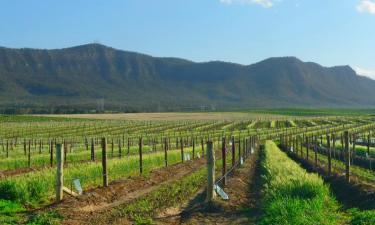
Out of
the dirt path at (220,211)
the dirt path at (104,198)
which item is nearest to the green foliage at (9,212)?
the dirt path at (104,198)

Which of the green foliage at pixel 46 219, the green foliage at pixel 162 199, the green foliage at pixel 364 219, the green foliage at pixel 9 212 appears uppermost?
the green foliage at pixel 364 219

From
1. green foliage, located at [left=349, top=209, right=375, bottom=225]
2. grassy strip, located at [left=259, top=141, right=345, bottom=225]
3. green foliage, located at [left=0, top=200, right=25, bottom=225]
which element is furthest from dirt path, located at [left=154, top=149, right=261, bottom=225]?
green foliage, located at [left=0, top=200, right=25, bottom=225]

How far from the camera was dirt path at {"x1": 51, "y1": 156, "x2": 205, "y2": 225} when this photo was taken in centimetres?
1374

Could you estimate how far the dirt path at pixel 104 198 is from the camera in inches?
541

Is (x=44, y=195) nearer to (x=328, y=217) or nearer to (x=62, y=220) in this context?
(x=62, y=220)

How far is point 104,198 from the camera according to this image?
1709cm

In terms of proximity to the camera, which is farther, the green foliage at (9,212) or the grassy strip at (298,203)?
the green foliage at (9,212)

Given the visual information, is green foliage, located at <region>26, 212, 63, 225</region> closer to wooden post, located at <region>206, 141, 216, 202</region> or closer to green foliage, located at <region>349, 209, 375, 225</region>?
wooden post, located at <region>206, 141, 216, 202</region>

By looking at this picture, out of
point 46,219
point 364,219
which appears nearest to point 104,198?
point 46,219

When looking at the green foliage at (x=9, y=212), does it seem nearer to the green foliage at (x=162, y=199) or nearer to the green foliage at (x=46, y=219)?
the green foliage at (x=46, y=219)

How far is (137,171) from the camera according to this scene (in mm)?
26953

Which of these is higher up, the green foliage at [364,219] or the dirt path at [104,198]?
the green foliage at [364,219]

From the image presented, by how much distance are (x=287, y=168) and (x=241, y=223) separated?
749 cm

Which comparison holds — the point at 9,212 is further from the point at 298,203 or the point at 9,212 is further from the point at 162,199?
the point at 298,203
